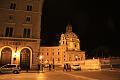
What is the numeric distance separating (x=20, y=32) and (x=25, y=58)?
594 cm

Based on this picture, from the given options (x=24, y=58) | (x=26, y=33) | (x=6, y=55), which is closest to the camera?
(x=6, y=55)

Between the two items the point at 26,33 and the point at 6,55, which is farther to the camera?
the point at 26,33

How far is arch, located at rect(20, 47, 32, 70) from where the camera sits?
38.2m

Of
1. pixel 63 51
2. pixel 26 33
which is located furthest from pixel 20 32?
pixel 63 51

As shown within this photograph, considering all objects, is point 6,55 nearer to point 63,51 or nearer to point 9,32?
point 9,32

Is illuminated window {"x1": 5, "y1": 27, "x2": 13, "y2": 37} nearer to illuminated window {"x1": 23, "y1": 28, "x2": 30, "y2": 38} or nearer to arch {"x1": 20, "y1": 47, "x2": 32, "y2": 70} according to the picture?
illuminated window {"x1": 23, "y1": 28, "x2": 30, "y2": 38}

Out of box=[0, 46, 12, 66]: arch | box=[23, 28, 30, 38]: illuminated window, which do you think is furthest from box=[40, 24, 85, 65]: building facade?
box=[0, 46, 12, 66]: arch

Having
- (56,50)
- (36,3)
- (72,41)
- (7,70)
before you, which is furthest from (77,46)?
(7,70)

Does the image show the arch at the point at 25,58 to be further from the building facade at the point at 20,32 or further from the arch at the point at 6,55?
the arch at the point at 6,55

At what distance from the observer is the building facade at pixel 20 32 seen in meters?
37.4

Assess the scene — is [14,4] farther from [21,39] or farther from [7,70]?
[7,70]

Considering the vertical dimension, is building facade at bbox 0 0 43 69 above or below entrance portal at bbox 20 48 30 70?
Answer: above

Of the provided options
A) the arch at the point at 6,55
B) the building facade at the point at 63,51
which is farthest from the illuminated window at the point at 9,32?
the building facade at the point at 63,51

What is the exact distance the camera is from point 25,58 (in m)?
38.4
